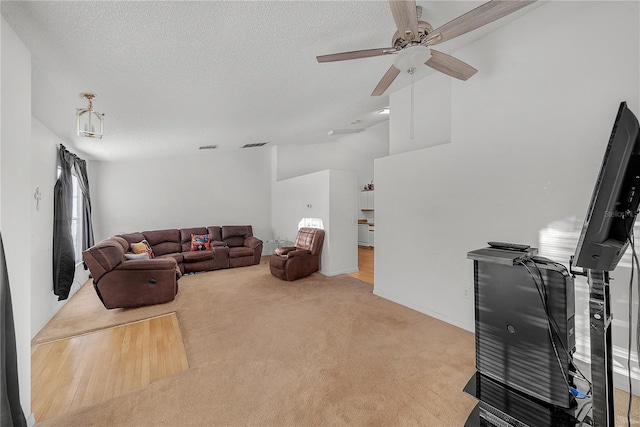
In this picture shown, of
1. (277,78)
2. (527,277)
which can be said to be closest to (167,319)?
(277,78)

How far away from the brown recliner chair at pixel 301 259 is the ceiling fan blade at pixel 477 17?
3845 mm

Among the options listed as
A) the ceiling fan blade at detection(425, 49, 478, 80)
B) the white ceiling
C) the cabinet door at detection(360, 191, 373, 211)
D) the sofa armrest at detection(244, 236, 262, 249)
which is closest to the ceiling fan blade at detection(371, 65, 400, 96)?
the ceiling fan blade at detection(425, 49, 478, 80)

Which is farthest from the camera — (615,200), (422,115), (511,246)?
(422,115)

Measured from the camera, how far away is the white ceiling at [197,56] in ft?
5.49

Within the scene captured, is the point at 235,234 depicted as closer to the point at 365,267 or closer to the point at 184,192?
the point at 184,192

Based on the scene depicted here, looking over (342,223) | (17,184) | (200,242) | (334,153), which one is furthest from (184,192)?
(17,184)

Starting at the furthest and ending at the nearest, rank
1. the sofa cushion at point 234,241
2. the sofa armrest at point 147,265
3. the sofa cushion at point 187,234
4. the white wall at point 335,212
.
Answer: the sofa cushion at point 234,241 → the sofa cushion at point 187,234 → the white wall at point 335,212 → the sofa armrest at point 147,265

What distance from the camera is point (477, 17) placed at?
1.62m

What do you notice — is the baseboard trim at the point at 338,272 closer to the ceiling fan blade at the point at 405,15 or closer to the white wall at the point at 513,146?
the white wall at the point at 513,146

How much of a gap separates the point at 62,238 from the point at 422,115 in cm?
522

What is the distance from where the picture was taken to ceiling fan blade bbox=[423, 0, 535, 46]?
4.93 feet

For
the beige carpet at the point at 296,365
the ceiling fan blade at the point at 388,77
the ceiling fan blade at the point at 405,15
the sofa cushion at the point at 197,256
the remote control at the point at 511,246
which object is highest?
the ceiling fan blade at the point at 388,77

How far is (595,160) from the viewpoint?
2053mm

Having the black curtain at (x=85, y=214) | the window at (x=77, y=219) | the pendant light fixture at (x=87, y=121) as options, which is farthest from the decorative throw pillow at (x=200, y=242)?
the pendant light fixture at (x=87, y=121)
